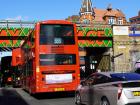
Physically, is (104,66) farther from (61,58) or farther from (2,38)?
(61,58)

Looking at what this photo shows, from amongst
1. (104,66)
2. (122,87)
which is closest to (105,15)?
(104,66)

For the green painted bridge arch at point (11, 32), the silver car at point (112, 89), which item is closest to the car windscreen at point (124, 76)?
the silver car at point (112, 89)

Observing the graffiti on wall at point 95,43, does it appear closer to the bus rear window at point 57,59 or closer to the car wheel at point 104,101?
the bus rear window at point 57,59

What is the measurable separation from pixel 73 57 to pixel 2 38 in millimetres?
21432

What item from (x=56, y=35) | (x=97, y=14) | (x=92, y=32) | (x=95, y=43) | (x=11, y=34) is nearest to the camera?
(x=56, y=35)

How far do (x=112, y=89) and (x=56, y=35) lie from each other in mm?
8829

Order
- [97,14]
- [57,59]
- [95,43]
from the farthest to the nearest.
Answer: [97,14] → [95,43] → [57,59]

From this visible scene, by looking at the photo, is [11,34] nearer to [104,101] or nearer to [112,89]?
[104,101]

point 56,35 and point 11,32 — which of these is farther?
point 11,32

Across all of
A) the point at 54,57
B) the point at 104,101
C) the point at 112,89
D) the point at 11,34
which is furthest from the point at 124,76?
the point at 11,34

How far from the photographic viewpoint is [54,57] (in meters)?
22.2

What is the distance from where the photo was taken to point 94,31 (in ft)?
149

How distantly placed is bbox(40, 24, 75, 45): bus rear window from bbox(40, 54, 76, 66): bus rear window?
24.5 inches

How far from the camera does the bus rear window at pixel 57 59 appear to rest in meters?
22.0
